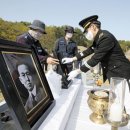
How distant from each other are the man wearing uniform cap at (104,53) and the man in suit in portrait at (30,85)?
118cm

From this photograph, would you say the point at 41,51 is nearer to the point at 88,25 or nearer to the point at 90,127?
the point at 88,25

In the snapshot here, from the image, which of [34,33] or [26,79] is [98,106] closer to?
[26,79]

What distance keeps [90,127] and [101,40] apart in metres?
1.25

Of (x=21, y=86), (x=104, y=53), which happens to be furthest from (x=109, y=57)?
(x=21, y=86)

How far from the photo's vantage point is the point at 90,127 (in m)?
1.26

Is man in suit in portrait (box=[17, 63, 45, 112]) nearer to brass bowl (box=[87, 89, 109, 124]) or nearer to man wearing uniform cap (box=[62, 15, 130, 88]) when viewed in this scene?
brass bowl (box=[87, 89, 109, 124])

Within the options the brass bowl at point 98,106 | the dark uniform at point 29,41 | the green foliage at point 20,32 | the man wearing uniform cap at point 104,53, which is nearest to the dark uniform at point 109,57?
the man wearing uniform cap at point 104,53

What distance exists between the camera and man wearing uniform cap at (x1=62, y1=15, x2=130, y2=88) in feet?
7.70

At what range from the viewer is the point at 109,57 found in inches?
Result: 99.1

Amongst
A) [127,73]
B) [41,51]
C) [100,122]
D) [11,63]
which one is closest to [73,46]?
[41,51]

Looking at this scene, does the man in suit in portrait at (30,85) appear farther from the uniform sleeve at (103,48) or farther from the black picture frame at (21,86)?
the uniform sleeve at (103,48)

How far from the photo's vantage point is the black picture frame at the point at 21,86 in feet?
2.58

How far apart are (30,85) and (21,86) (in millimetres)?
137

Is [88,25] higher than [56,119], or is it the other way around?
[88,25]
